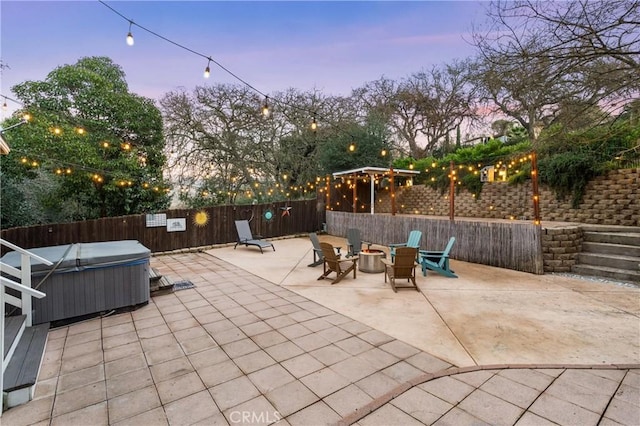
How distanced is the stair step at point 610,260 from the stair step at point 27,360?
8786mm

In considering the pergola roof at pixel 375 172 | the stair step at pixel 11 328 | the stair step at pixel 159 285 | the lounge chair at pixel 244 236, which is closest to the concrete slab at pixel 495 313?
the stair step at pixel 159 285

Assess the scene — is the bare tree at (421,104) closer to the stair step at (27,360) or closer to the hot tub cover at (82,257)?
the hot tub cover at (82,257)

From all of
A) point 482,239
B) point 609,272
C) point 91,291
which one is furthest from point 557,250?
point 91,291

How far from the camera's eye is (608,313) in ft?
12.7

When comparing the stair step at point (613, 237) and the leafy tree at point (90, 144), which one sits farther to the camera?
the leafy tree at point (90, 144)

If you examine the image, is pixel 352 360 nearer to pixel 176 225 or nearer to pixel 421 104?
pixel 176 225

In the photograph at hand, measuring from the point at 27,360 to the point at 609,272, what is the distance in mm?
8810

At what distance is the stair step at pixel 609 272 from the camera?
17.3 feet

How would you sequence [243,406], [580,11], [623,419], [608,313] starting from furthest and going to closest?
[608,313], [580,11], [243,406], [623,419]

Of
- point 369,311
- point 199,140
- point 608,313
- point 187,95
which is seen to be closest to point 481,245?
point 608,313

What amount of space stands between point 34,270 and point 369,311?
4.24 metres

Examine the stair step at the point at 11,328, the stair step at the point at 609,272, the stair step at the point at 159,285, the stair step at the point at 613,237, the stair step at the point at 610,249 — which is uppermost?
the stair step at the point at 613,237

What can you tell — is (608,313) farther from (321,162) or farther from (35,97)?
(35,97)

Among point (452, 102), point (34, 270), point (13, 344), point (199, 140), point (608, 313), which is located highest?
point (452, 102)
